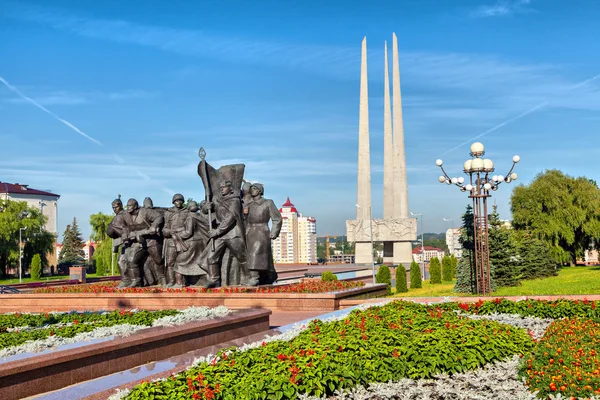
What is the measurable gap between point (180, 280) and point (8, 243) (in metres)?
30.8

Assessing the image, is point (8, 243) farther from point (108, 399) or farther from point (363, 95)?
point (108, 399)

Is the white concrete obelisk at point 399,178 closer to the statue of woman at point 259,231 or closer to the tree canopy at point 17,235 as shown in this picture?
the tree canopy at point 17,235

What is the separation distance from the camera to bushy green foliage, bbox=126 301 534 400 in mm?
4953

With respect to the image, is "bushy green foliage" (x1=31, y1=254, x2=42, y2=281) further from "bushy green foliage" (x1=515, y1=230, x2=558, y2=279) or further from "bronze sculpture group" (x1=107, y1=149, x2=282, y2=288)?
"bushy green foliage" (x1=515, y1=230, x2=558, y2=279)

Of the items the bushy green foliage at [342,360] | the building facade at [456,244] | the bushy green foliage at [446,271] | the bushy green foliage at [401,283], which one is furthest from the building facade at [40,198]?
the bushy green foliage at [342,360]

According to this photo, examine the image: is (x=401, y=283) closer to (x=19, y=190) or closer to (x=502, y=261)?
(x=502, y=261)

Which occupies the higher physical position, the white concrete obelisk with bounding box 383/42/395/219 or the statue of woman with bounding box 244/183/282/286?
the white concrete obelisk with bounding box 383/42/395/219

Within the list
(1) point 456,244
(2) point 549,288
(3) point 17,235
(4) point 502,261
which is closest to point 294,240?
(1) point 456,244

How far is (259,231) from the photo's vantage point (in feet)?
46.8

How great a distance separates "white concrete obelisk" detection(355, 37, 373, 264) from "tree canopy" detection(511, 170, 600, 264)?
1706cm

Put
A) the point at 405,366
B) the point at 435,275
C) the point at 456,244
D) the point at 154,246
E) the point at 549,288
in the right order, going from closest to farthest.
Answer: the point at 405,366
the point at 154,246
the point at 549,288
the point at 435,275
the point at 456,244

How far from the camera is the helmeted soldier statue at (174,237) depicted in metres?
15.2

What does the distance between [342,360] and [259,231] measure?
28.6 ft

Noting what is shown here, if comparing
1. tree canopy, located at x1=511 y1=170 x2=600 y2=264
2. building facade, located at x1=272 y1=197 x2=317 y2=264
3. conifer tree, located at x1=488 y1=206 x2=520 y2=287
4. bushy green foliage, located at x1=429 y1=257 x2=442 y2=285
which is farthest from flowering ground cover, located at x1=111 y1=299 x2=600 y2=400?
building facade, located at x1=272 y1=197 x2=317 y2=264
